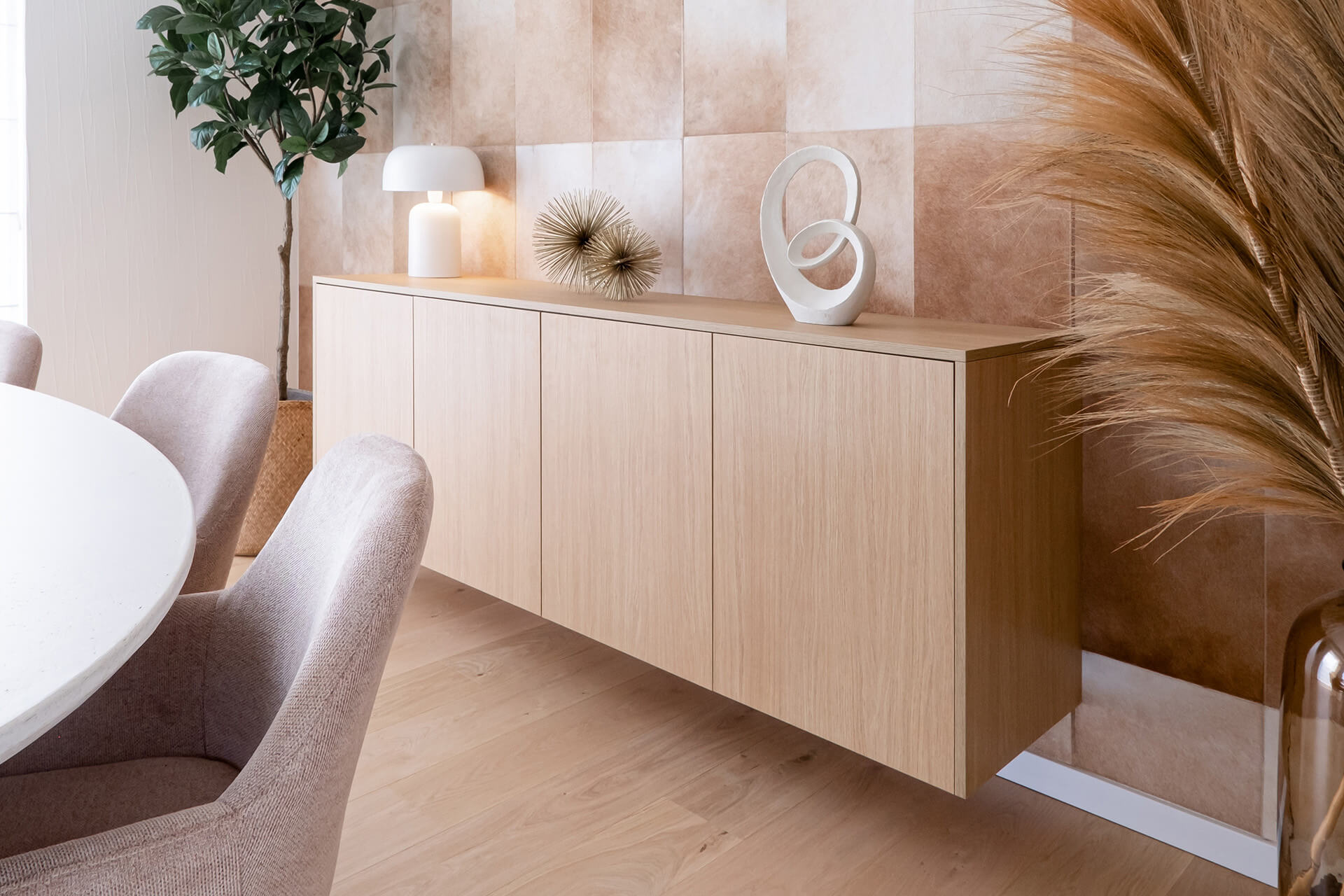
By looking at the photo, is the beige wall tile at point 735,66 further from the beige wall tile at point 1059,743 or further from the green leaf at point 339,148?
the beige wall tile at point 1059,743

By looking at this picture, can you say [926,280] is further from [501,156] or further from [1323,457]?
[501,156]

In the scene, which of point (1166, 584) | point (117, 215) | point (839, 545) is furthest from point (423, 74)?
point (1166, 584)

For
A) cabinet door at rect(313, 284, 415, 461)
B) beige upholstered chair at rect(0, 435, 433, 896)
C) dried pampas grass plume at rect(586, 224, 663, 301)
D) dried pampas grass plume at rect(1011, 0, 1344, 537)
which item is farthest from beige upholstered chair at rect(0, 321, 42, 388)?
dried pampas grass plume at rect(1011, 0, 1344, 537)

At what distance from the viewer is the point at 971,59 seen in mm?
2021

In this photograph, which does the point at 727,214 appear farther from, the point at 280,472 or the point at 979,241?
the point at 280,472

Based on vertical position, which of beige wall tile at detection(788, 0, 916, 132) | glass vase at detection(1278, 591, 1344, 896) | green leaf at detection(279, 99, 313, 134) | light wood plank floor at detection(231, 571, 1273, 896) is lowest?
light wood plank floor at detection(231, 571, 1273, 896)

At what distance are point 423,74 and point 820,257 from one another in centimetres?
199

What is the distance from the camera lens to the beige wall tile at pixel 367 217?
11.9 ft

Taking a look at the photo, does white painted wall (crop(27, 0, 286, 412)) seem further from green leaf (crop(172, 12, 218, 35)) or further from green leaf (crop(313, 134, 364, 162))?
green leaf (crop(313, 134, 364, 162))

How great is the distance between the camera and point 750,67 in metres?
2.45

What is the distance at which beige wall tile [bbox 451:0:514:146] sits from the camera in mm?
3123

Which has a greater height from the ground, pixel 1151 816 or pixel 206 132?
pixel 206 132

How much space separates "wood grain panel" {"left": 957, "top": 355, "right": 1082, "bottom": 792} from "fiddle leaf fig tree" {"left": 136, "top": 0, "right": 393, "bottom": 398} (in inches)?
91.0

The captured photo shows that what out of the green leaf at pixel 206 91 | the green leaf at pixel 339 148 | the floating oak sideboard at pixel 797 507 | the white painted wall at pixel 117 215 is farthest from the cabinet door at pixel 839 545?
the white painted wall at pixel 117 215
